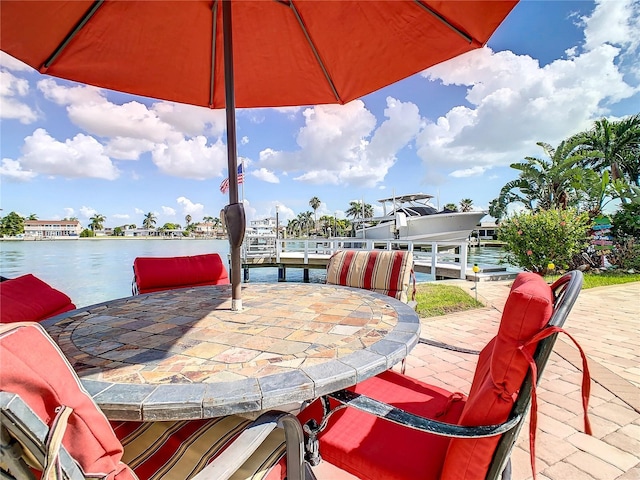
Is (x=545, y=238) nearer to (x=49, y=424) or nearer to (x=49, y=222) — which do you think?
(x=49, y=424)

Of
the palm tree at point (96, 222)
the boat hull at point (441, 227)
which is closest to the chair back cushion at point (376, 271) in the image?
the boat hull at point (441, 227)

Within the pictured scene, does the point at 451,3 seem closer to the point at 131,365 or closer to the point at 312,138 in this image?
the point at 131,365

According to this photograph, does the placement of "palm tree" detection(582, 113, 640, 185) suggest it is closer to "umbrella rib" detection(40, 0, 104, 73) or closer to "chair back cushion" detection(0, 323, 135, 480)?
"umbrella rib" detection(40, 0, 104, 73)

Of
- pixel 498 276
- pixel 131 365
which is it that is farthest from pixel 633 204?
pixel 131 365

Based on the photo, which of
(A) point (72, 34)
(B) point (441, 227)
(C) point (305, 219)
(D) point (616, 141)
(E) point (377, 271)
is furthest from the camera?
(C) point (305, 219)

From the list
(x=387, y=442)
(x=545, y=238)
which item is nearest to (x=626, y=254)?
(x=545, y=238)

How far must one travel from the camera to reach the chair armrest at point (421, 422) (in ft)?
2.53

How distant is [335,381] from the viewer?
3.08 feet

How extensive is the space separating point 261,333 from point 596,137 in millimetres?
23514

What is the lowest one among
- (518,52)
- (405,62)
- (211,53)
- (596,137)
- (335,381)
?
(335,381)

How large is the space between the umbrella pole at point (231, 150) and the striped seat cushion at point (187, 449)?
750mm

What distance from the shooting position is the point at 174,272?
10.0 feet

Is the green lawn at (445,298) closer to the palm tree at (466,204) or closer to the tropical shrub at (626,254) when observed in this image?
the tropical shrub at (626,254)

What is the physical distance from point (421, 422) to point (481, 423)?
0.53 feet
